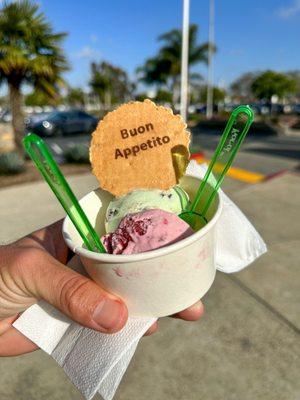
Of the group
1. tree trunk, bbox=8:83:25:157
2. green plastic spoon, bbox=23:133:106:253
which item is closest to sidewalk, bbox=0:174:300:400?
green plastic spoon, bbox=23:133:106:253

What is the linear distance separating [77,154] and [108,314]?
27.5ft

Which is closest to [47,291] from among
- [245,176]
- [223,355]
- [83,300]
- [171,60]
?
[83,300]

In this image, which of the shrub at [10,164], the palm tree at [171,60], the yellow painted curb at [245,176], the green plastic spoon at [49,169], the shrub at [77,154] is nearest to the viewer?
the green plastic spoon at [49,169]

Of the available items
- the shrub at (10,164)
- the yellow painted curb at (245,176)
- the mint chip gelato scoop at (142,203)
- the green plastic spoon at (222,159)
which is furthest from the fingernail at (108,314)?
Result: the shrub at (10,164)

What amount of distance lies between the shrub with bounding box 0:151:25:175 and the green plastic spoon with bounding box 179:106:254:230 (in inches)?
289

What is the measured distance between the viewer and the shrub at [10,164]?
7.79 m

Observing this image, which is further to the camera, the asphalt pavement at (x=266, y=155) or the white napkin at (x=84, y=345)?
the asphalt pavement at (x=266, y=155)

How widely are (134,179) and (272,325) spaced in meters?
2.29

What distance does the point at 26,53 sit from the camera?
8.05 metres

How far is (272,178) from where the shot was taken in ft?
24.8

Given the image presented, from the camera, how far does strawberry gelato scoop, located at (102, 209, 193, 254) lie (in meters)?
1.08

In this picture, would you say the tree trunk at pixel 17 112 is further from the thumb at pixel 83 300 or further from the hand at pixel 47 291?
the thumb at pixel 83 300

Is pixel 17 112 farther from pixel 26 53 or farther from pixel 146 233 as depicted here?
pixel 146 233

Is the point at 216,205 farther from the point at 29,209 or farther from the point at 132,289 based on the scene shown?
the point at 29,209
